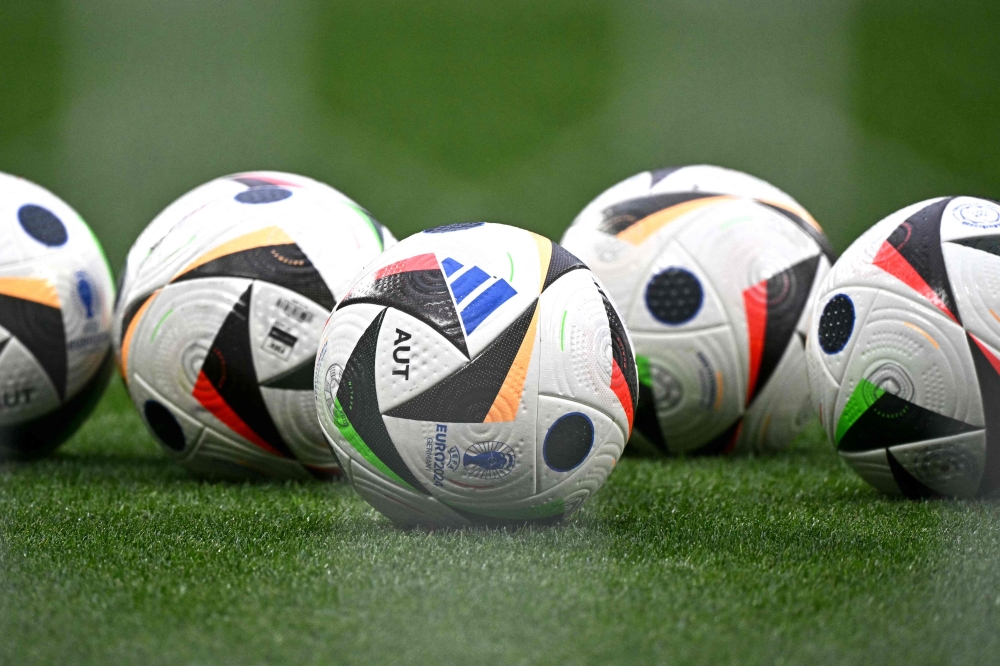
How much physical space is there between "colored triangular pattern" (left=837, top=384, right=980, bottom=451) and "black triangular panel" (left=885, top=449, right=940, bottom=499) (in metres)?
0.07

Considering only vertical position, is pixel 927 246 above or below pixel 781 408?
above

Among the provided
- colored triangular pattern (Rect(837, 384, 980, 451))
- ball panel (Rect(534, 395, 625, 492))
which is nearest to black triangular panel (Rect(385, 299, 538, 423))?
ball panel (Rect(534, 395, 625, 492))

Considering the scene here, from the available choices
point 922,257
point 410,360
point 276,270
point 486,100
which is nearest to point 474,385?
point 410,360

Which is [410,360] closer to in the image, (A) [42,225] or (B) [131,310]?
(B) [131,310]

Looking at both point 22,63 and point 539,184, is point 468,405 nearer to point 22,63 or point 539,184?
point 22,63

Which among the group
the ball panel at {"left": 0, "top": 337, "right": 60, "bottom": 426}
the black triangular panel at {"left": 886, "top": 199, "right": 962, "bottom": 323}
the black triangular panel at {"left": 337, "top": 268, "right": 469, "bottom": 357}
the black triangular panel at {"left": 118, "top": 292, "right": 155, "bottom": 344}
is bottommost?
the ball panel at {"left": 0, "top": 337, "right": 60, "bottom": 426}

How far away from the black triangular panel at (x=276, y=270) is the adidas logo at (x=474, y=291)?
1043mm

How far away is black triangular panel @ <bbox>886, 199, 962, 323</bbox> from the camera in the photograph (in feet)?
11.7

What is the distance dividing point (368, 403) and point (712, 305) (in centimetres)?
212

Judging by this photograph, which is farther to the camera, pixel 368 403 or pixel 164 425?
pixel 164 425

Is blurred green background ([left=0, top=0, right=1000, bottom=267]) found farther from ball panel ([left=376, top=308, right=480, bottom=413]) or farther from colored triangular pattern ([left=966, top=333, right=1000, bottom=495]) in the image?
ball panel ([left=376, top=308, right=480, bottom=413])

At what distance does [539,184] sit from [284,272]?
689cm

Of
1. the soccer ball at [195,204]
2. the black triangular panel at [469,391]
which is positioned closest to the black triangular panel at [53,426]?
the soccer ball at [195,204]

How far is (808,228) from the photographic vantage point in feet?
16.7
